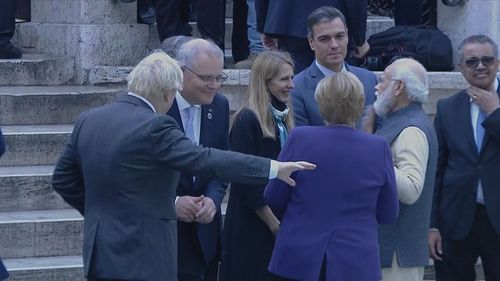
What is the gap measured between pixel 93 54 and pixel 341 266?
12.8 feet

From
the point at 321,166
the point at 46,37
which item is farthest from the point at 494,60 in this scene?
the point at 46,37

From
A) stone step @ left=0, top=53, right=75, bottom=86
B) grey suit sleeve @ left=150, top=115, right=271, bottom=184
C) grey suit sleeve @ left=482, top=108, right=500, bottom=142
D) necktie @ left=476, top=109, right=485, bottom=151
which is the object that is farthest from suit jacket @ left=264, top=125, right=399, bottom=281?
stone step @ left=0, top=53, right=75, bottom=86

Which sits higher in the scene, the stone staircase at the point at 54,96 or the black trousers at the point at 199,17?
the black trousers at the point at 199,17

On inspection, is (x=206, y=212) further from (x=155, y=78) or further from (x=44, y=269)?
(x=44, y=269)

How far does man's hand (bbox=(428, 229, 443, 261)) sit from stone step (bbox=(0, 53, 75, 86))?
330 cm

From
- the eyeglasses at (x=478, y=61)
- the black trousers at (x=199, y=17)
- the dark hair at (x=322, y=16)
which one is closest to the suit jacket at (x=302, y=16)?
the black trousers at (x=199, y=17)

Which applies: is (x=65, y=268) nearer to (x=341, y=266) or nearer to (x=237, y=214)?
(x=237, y=214)

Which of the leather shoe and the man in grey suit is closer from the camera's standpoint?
the man in grey suit

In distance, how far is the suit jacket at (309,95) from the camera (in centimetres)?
685

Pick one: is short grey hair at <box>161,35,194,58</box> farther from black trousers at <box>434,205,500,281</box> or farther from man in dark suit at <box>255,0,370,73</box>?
black trousers at <box>434,205,500,281</box>

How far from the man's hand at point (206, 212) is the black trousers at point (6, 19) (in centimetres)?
322

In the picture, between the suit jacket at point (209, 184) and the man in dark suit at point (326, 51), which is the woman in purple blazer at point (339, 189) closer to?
the suit jacket at point (209, 184)

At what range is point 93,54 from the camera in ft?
30.7

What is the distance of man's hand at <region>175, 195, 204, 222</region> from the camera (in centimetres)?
630
